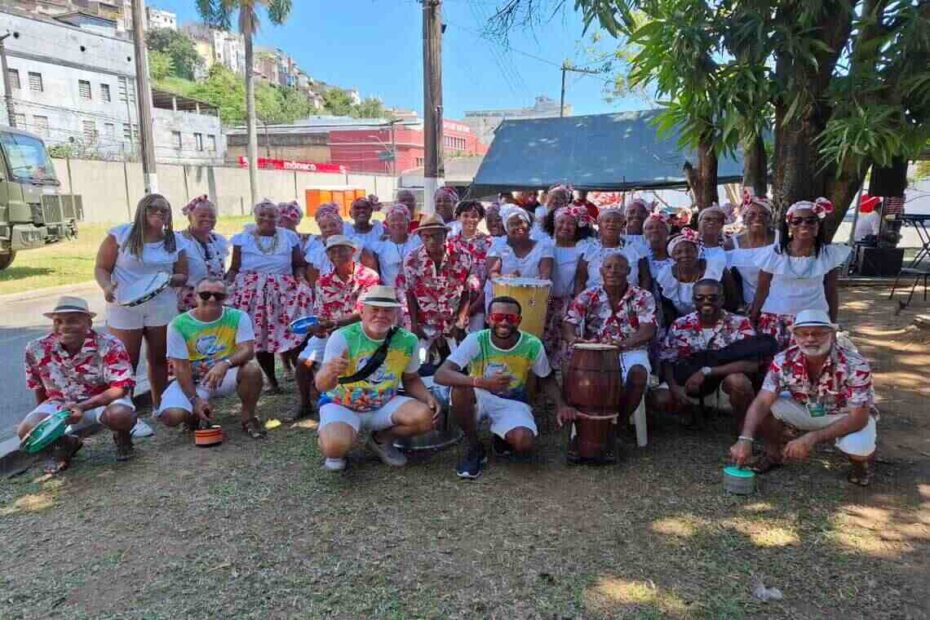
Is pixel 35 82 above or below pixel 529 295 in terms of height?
above

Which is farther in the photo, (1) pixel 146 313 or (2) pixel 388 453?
(1) pixel 146 313

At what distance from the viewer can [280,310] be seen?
5.54 m

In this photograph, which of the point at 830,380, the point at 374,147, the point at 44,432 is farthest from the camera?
the point at 374,147

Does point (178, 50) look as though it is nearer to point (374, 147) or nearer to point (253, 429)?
point (374, 147)

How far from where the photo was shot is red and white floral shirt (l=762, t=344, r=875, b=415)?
3797mm

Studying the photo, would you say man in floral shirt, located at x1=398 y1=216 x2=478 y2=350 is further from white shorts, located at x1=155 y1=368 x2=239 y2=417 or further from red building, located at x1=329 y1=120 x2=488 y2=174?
red building, located at x1=329 y1=120 x2=488 y2=174

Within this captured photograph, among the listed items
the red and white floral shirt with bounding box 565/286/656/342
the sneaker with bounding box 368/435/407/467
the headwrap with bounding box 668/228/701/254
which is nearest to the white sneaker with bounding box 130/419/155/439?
the sneaker with bounding box 368/435/407/467

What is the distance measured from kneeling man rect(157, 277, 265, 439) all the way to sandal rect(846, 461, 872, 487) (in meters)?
3.88

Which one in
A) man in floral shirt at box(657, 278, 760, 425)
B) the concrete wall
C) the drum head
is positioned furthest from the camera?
the concrete wall

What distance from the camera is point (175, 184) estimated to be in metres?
30.2

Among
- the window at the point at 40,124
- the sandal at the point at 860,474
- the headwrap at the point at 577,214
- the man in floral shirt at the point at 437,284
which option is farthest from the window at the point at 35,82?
the sandal at the point at 860,474

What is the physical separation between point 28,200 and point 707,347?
507 inches

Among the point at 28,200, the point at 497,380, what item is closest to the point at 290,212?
the point at 497,380

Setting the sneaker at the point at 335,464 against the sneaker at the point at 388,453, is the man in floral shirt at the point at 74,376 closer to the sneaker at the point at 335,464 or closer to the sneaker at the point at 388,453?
the sneaker at the point at 335,464
